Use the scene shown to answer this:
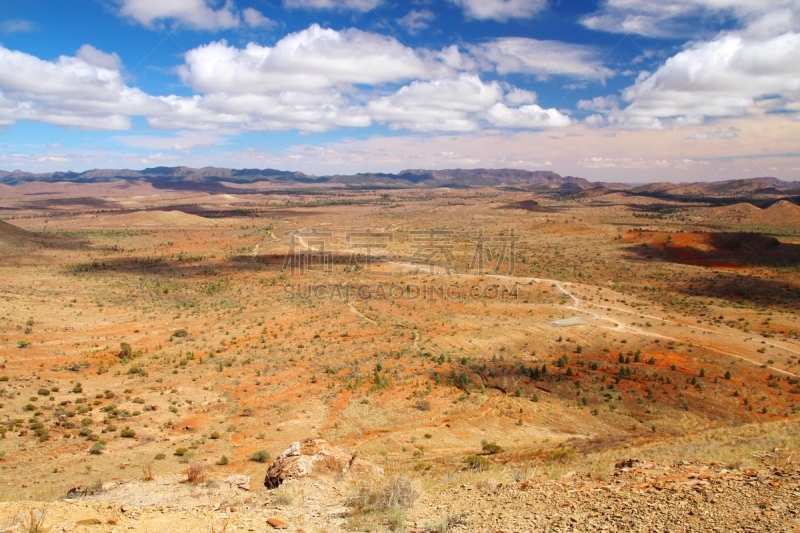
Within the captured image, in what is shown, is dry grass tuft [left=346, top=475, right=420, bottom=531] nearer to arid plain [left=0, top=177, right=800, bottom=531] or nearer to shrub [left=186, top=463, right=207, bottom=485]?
arid plain [left=0, top=177, right=800, bottom=531]

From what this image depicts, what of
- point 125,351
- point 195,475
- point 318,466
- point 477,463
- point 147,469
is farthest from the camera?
point 125,351

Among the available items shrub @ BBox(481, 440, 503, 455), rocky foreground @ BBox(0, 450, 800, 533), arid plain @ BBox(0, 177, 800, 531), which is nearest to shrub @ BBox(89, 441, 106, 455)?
arid plain @ BBox(0, 177, 800, 531)

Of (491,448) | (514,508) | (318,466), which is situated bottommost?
(491,448)

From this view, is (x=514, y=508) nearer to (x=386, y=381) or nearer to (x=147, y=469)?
(x=147, y=469)

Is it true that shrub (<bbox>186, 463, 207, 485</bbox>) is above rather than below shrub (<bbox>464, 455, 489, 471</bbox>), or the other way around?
above

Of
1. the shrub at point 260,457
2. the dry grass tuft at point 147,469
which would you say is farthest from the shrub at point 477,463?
the dry grass tuft at point 147,469

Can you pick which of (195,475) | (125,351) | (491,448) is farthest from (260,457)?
(125,351)
